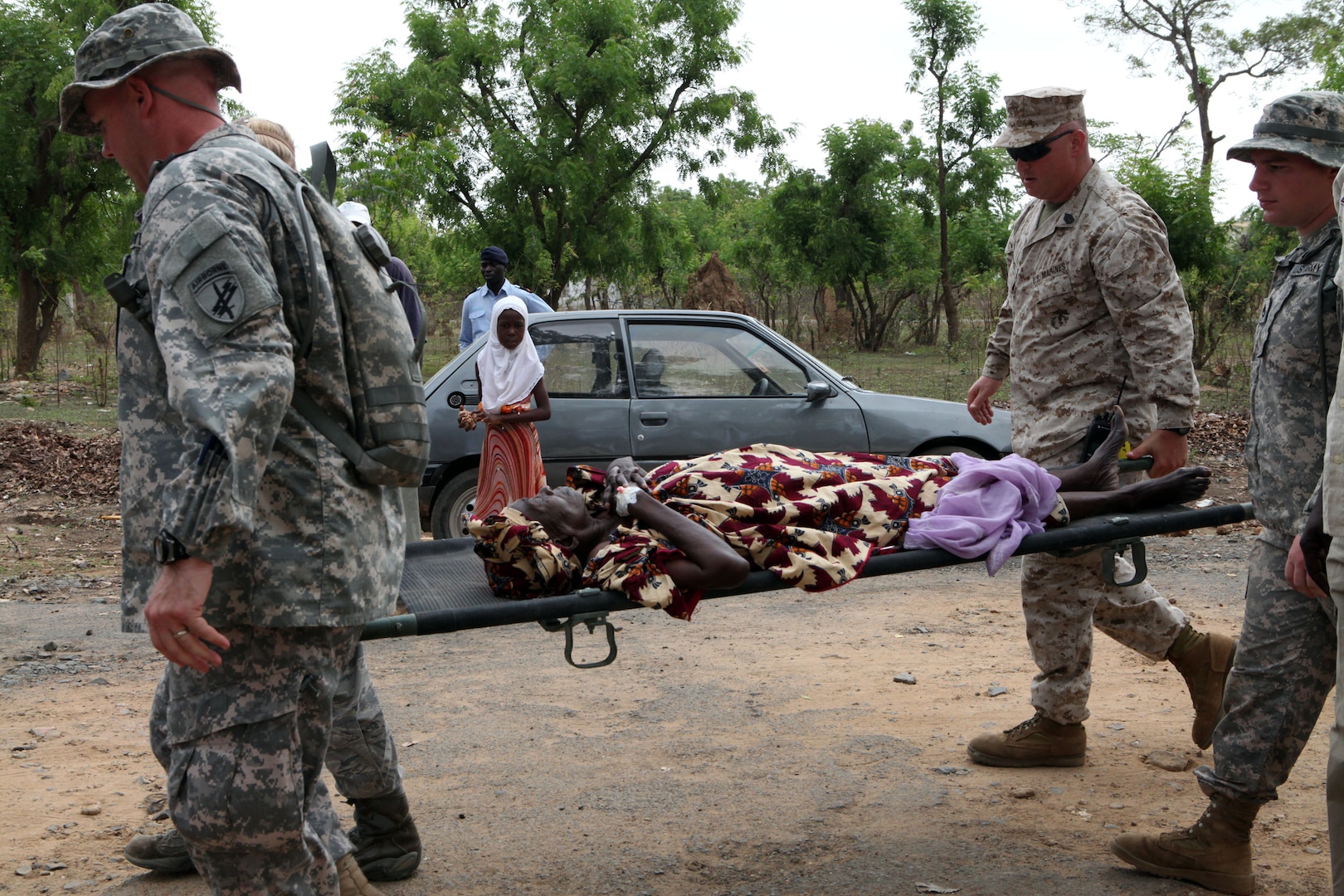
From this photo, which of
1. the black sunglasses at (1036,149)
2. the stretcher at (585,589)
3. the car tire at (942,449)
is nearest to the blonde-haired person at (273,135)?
the stretcher at (585,589)

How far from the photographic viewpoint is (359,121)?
14930 millimetres

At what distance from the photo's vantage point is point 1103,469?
11.7 ft

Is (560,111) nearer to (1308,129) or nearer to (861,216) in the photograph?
(861,216)

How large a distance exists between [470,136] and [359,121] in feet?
10.9

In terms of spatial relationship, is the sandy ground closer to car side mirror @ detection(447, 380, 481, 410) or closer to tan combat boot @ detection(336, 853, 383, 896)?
tan combat boot @ detection(336, 853, 383, 896)

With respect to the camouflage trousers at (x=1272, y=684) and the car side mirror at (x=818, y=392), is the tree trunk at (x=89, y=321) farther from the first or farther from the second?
the camouflage trousers at (x=1272, y=684)

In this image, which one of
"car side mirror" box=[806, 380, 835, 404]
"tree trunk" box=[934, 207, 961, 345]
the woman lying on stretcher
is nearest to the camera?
the woman lying on stretcher

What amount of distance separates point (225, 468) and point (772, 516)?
1.80 metres

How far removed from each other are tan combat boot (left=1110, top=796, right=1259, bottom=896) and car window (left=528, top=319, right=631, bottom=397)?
4.52 m

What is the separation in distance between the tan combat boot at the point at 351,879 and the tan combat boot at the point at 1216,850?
2036mm

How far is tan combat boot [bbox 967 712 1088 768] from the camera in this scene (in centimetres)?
372

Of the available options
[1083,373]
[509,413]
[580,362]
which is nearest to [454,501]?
[509,413]

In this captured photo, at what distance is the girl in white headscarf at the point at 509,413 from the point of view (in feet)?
20.6

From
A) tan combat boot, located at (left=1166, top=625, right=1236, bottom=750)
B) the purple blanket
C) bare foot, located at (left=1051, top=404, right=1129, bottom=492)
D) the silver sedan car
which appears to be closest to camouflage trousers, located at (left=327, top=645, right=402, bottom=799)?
the purple blanket
